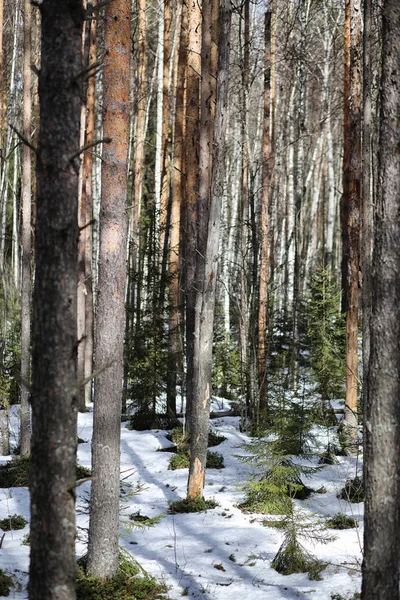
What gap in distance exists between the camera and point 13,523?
7195mm

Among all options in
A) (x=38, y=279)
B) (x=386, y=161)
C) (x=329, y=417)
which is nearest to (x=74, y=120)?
(x=38, y=279)

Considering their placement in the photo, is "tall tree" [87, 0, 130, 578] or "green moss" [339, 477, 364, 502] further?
"green moss" [339, 477, 364, 502]

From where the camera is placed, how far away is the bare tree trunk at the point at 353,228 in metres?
9.91

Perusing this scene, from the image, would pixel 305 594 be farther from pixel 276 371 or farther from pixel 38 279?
pixel 276 371

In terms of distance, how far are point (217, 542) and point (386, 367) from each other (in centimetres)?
379

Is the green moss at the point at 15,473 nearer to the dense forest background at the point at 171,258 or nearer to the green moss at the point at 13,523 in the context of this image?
the dense forest background at the point at 171,258

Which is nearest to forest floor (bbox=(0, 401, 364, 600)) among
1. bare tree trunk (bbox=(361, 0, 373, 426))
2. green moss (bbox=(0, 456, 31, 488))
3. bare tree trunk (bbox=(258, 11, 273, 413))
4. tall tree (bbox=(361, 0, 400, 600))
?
green moss (bbox=(0, 456, 31, 488))

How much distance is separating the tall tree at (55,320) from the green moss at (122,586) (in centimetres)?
234

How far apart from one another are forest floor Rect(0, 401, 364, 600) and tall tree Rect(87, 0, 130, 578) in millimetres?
627

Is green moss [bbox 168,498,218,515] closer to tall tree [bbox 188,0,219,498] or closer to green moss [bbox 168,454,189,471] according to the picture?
tall tree [bbox 188,0,219,498]

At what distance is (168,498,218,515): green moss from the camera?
8.02m

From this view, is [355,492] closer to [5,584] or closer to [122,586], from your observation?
[122,586]

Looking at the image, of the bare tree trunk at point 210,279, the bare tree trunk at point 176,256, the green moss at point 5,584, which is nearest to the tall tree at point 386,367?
the green moss at point 5,584

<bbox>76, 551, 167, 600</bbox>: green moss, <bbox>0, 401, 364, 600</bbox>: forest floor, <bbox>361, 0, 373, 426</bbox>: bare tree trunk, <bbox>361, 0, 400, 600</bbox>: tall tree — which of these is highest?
<bbox>361, 0, 373, 426</bbox>: bare tree trunk
